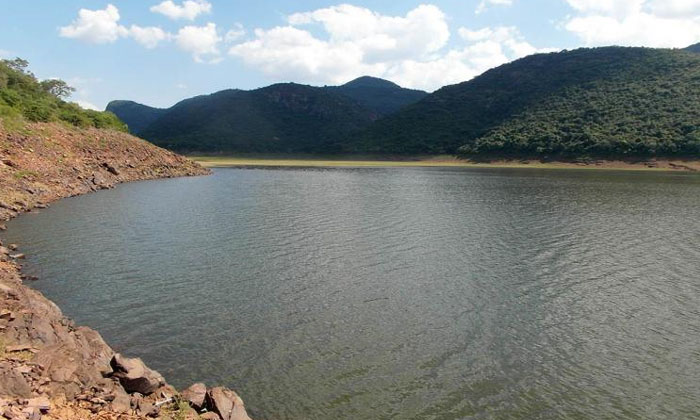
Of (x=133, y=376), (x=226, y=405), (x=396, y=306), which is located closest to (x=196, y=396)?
(x=226, y=405)

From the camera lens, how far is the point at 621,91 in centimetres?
13475

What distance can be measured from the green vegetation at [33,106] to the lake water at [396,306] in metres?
29.1

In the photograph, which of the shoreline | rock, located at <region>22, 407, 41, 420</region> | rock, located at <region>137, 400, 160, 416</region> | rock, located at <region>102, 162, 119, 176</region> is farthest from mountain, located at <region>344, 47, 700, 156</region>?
rock, located at <region>22, 407, 41, 420</region>

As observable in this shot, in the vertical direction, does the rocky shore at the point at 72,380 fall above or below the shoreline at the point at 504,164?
below

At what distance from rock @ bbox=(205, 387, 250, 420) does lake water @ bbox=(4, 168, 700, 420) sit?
75 centimetres

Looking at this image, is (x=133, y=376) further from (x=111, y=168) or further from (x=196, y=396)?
(x=111, y=168)

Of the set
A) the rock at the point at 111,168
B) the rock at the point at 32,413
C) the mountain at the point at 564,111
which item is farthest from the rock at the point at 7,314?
the mountain at the point at 564,111

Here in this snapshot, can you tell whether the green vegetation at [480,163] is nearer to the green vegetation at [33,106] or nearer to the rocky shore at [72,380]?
the green vegetation at [33,106]

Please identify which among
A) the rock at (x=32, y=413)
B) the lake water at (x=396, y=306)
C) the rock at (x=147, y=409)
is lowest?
the lake water at (x=396, y=306)

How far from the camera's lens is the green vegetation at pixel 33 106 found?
189 ft

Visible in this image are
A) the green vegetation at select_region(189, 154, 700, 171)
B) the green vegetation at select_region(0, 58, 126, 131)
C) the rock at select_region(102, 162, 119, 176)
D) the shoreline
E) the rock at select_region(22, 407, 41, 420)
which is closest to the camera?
the rock at select_region(22, 407, 41, 420)

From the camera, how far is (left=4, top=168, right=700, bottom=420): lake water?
473 inches

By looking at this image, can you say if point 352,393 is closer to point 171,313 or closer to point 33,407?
point 33,407

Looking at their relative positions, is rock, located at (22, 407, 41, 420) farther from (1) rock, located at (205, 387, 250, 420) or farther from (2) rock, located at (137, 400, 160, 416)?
(1) rock, located at (205, 387, 250, 420)
